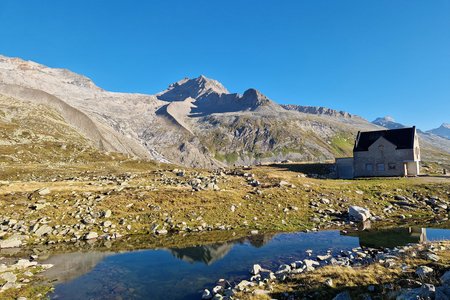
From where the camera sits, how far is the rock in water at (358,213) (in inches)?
1594

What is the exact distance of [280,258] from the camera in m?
27.0

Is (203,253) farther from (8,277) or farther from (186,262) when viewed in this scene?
(8,277)

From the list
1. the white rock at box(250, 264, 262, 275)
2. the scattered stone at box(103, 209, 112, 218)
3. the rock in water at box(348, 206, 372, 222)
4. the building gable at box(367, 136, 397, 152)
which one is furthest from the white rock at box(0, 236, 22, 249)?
the building gable at box(367, 136, 397, 152)

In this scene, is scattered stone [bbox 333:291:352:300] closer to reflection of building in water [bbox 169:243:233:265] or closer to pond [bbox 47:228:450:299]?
pond [bbox 47:228:450:299]

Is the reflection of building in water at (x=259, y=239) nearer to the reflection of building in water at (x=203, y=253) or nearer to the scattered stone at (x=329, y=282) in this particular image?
the reflection of building in water at (x=203, y=253)

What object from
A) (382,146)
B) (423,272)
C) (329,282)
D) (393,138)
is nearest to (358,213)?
(423,272)

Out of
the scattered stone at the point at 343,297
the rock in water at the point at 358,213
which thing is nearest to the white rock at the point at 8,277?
the scattered stone at the point at 343,297

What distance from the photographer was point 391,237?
32812 mm

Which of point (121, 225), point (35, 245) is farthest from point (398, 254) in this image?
point (35, 245)

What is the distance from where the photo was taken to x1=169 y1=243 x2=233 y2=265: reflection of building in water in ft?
90.3

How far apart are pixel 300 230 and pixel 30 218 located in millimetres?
32397

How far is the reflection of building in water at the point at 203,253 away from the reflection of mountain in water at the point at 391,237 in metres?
13.7

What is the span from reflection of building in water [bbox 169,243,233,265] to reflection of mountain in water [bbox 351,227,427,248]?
45.1 ft

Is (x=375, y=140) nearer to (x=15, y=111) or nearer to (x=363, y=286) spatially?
(x=363, y=286)
